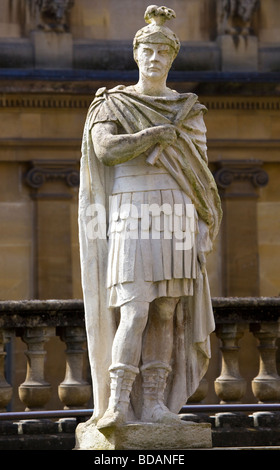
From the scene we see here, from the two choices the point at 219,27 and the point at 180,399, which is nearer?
the point at 180,399

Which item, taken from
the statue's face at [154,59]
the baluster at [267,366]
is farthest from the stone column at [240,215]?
the statue's face at [154,59]

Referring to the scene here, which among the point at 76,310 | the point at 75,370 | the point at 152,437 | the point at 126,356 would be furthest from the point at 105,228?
the point at 75,370

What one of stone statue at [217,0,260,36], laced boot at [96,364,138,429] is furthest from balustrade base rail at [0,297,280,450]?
stone statue at [217,0,260,36]

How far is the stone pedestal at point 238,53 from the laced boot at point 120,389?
11812 millimetres

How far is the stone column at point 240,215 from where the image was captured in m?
22.7

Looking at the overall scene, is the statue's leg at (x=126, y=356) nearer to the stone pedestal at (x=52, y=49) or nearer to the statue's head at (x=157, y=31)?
the statue's head at (x=157, y=31)

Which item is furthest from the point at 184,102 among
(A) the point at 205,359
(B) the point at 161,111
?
(A) the point at 205,359

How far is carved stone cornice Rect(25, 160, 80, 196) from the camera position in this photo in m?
22.2

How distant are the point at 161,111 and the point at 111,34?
37.1ft

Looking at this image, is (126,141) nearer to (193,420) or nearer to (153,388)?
(153,388)

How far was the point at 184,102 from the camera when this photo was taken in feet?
37.5

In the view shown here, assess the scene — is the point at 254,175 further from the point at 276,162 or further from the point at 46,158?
the point at 46,158

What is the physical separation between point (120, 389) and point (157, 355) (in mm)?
321

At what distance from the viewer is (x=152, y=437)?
11.0m
